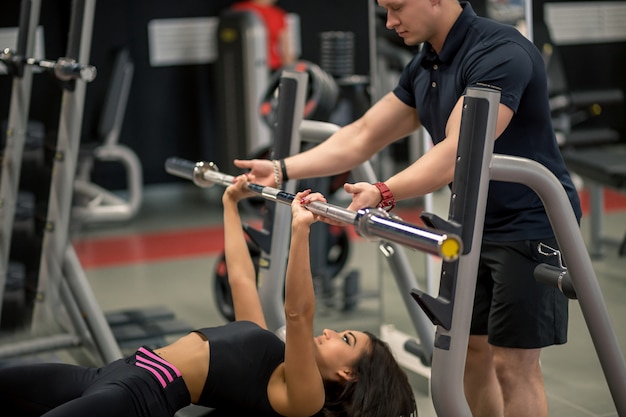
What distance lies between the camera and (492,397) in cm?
279

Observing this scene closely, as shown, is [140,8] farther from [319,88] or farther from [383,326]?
[383,326]

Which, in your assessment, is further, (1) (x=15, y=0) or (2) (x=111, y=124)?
(2) (x=111, y=124)

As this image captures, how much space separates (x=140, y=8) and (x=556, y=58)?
3633 mm

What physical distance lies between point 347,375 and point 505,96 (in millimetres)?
836

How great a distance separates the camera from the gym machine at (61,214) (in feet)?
12.6

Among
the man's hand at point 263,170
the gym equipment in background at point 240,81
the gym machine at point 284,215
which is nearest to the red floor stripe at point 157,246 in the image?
the gym equipment in background at point 240,81

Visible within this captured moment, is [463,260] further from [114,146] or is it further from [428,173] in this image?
[114,146]

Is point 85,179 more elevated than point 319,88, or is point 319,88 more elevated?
point 319,88

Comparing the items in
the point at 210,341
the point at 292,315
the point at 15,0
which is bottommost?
the point at 210,341

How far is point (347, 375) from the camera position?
2525mm

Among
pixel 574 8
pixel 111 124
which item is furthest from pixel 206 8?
pixel 574 8

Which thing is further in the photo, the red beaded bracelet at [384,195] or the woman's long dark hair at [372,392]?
the woman's long dark hair at [372,392]

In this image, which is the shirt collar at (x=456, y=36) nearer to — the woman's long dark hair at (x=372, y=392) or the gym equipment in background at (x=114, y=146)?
the woman's long dark hair at (x=372, y=392)

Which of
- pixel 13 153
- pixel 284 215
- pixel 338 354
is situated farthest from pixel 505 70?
pixel 13 153
